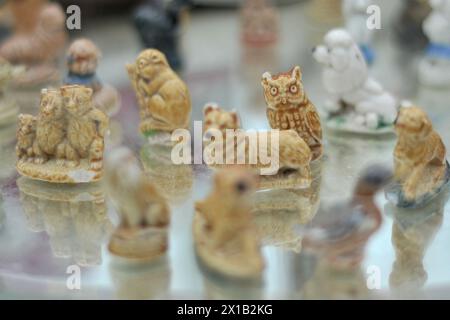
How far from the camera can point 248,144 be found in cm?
295

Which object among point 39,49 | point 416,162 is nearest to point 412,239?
point 416,162

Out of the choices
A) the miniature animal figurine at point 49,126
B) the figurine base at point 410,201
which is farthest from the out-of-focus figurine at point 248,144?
the miniature animal figurine at point 49,126

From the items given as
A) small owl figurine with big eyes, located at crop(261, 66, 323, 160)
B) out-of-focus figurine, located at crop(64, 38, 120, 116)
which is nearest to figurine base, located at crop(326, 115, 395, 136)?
small owl figurine with big eyes, located at crop(261, 66, 323, 160)

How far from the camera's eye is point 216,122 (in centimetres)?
298

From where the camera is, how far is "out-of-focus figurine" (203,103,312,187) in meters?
2.94

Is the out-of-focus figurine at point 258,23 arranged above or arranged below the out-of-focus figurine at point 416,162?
above

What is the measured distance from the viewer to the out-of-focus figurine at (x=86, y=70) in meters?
3.52

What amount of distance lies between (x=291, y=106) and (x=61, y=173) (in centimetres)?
89

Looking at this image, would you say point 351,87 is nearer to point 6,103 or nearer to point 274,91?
point 274,91

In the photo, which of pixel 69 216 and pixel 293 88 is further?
pixel 293 88

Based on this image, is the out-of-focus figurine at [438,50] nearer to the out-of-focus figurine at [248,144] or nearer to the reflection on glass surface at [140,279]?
the out-of-focus figurine at [248,144]

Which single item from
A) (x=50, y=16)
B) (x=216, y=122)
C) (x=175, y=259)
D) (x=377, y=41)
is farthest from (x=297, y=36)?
(x=175, y=259)

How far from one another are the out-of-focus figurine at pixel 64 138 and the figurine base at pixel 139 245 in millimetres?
514
